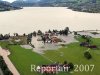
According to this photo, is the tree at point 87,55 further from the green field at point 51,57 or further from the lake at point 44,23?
the lake at point 44,23

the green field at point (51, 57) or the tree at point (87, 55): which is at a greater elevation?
the tree at point (87, 55)

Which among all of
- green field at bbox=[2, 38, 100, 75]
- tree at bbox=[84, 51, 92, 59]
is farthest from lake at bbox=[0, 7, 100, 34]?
tree at bbox=[84, 51, 92, 59]

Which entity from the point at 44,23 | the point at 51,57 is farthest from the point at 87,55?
the point at 44,23

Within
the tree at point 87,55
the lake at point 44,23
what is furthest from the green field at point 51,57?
the lake at point 44,23

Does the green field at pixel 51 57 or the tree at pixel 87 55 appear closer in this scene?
the green field at pixel 51 57

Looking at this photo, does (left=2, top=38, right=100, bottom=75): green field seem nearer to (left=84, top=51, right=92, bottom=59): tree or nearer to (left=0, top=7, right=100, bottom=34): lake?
(left=84, top=51, right=92, bottom=59): tree

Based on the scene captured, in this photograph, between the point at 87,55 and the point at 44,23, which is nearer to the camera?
the point at 87,55

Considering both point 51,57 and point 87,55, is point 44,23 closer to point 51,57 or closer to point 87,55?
point 51,57

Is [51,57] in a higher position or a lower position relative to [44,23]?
higher

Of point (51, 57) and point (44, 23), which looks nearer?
point (51, 57)
